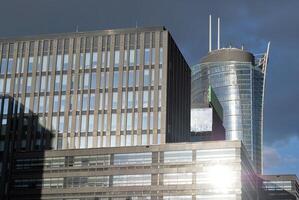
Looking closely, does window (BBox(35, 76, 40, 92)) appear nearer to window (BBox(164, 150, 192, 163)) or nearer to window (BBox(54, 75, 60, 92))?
window (BBox(54, 75, 60, 92))

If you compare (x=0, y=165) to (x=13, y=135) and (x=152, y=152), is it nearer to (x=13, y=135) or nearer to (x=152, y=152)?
(x=13, y=135)

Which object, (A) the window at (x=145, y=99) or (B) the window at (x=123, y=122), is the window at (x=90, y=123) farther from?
(A) the window at (x=145, y=99)

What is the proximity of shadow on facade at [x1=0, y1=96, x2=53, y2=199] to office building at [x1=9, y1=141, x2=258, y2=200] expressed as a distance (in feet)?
0.90

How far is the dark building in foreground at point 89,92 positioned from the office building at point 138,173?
343 centimetres

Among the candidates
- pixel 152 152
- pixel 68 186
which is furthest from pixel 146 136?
pixel 68 186

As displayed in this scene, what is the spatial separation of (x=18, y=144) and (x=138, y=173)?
110 feet

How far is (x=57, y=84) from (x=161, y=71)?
25529mm

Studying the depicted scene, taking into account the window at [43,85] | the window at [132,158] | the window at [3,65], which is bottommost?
the window at [132,158]

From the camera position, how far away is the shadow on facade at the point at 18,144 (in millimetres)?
157375

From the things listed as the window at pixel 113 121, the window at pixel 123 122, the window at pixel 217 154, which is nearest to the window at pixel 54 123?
the window at pixel 113 121

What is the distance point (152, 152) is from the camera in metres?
151

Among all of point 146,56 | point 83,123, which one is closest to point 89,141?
point 83,123

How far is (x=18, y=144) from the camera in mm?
167000

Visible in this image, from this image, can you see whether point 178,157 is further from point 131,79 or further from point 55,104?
point 55,104
